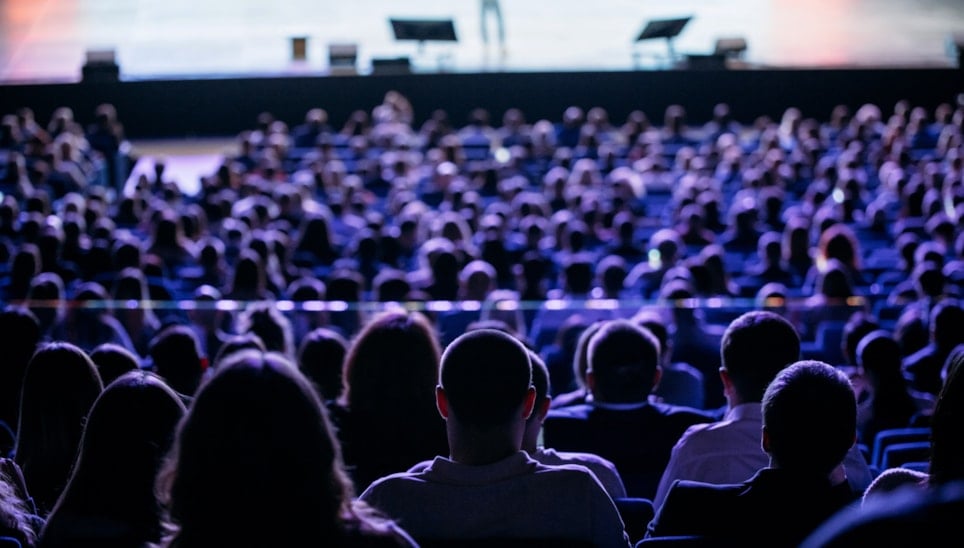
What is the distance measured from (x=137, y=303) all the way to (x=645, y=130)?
9822mm

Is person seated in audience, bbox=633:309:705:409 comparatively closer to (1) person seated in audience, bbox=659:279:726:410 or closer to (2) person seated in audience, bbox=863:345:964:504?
(1) person seated in audience, bbox=659:279:726:410

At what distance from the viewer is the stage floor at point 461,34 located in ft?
62.1

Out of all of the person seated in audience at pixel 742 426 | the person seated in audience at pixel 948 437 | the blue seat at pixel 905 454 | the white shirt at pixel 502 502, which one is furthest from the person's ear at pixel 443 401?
the blue seat at pixel 905 454

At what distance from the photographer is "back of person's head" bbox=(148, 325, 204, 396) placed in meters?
4.77

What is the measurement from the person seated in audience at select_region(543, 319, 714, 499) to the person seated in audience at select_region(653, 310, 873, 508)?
0.34 metres

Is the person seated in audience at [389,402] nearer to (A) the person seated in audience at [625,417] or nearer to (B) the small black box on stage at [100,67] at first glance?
(A) the person seated in audience at [625,417]

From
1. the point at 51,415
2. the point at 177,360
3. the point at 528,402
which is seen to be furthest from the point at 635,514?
the point at 177,360

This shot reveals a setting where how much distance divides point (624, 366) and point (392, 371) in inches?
35.1

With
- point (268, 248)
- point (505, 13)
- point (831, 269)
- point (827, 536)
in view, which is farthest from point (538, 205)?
point (505, 13)

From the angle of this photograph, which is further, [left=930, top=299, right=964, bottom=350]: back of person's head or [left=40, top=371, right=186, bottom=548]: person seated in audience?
[left=930, top=299, right=964, bottom=350]: back of person's head

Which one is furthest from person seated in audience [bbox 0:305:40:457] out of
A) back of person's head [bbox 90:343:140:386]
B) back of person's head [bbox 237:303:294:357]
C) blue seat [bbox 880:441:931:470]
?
blue seat [bbox 880:441:931:470]

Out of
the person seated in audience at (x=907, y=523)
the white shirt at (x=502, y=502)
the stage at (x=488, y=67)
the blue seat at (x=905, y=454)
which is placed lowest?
the blue seat at (x=905, y=454)

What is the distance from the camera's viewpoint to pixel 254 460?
1.98m

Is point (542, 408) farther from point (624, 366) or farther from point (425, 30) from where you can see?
point (425, 30)
